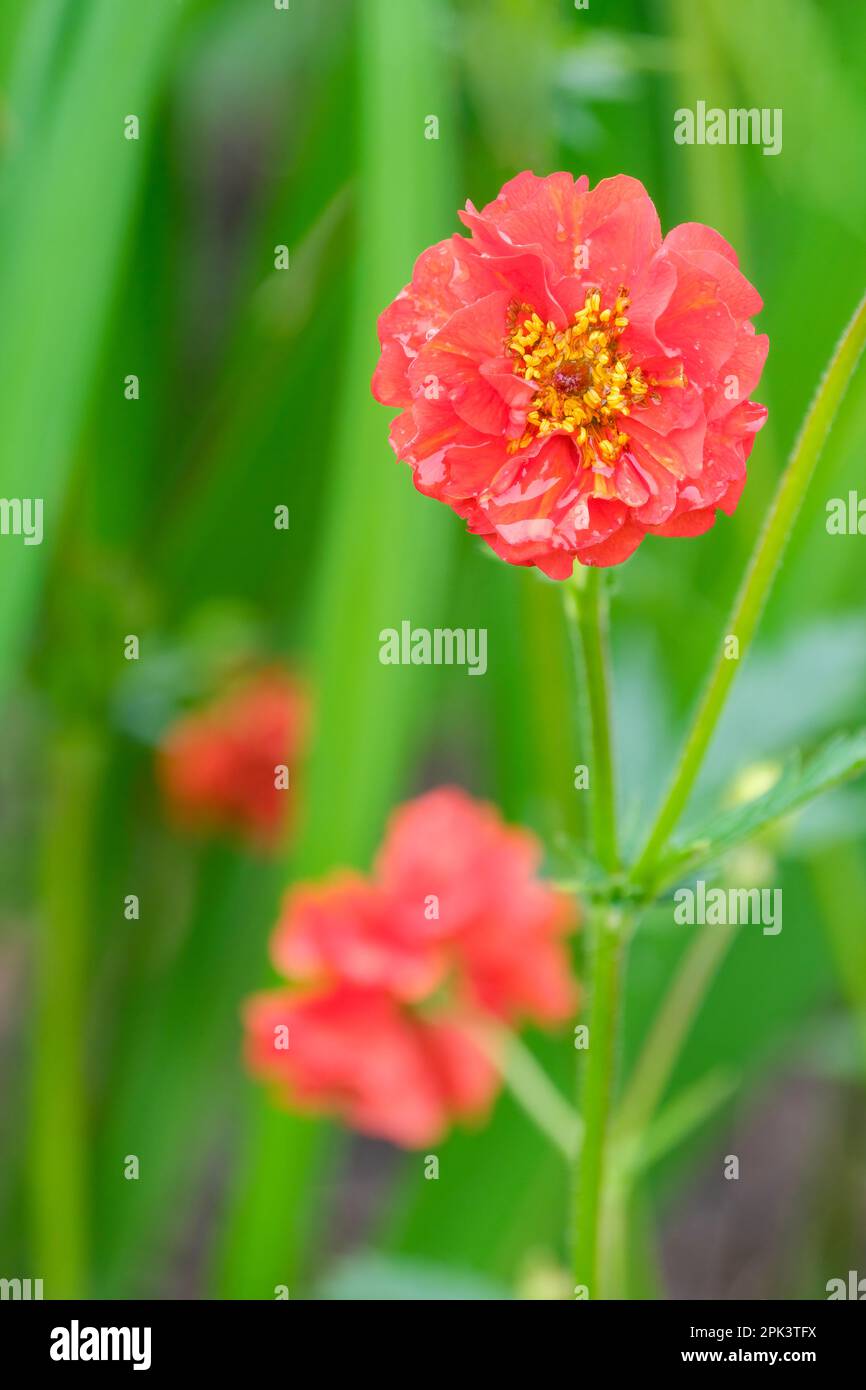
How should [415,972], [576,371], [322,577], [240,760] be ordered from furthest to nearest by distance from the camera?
[240,760] → [322,577] → [415,972] → [576,371]

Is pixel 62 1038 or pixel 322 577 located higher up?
pixel 322 577

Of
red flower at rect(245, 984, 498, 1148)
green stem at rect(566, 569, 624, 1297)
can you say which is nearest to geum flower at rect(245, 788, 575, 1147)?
red flower at rect(245, 984, 498, 1148)

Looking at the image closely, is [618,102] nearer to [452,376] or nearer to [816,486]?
[816,486]

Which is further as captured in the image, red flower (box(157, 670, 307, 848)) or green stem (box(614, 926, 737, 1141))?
red flower (box(157, 670, 307, 848))

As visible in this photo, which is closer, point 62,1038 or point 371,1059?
point 371,1059

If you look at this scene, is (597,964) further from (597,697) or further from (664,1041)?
(664,1041)

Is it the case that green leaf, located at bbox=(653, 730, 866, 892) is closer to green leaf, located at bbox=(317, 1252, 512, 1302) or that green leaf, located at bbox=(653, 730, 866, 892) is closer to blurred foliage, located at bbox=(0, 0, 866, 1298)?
blurred foliage, located at bbox=(0, 0, 866, 1298)

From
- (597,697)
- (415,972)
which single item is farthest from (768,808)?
(415,972)

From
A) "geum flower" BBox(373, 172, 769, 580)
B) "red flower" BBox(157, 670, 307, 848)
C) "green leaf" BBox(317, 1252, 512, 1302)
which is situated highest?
"red flower" BBox(157, 670, 307, 848)
